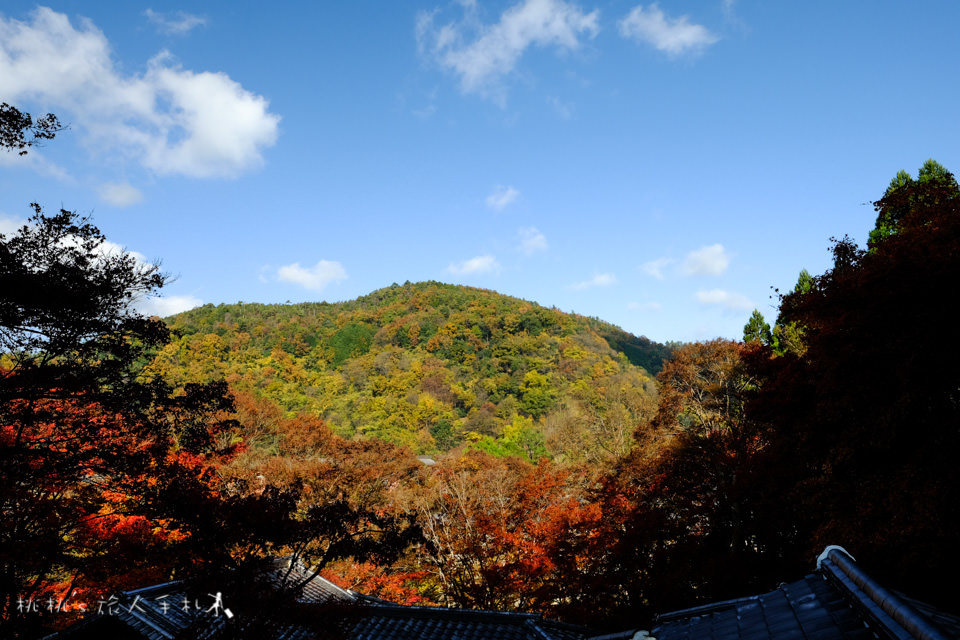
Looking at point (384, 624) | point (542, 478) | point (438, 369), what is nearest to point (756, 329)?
point (542, 478)

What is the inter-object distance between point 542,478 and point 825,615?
15350 mm

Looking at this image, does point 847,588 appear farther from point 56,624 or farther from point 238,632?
point 56,624

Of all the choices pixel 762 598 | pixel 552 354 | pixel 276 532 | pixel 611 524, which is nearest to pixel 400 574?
pixel 611 524

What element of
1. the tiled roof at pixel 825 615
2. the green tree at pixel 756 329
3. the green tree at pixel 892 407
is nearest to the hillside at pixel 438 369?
the green tree at pixel 756 329

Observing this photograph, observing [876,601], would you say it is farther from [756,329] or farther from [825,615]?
[756,329]

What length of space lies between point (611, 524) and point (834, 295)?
8.69m

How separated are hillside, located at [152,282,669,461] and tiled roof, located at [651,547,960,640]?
23780 millimetres

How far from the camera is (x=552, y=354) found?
59.6 meters

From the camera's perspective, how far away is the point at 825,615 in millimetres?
3801

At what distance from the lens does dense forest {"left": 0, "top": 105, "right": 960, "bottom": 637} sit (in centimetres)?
670

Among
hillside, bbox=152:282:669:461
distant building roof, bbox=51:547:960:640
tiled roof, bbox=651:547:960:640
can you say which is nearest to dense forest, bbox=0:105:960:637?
distant building roof, bbox=51:547:960:640

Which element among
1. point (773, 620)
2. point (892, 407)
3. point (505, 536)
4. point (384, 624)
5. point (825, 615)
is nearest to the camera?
point (825, 615)

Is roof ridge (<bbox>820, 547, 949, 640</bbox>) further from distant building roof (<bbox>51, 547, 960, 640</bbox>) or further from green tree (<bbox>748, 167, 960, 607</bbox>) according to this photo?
green tree (<bbox>748, 167, 960, 607</bbox>)

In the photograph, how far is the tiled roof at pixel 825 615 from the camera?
2979mm
